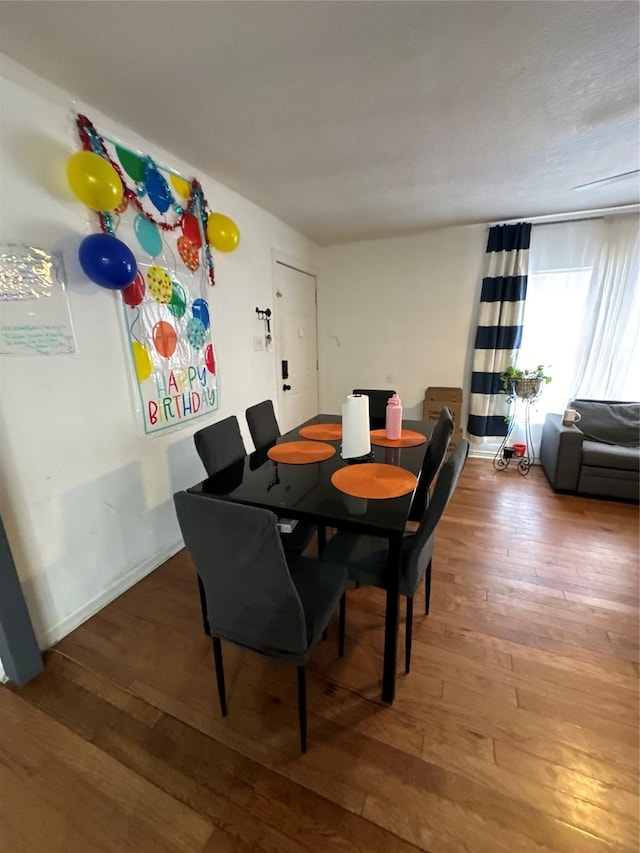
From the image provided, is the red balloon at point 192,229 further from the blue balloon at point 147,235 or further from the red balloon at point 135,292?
the red balloon at point 135,292

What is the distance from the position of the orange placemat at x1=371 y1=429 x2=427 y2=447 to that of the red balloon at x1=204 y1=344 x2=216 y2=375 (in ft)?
4.10

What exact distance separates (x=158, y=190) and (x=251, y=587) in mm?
2208

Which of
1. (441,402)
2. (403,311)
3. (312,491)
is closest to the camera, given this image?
(312,491)

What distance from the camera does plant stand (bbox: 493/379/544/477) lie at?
3.32 m

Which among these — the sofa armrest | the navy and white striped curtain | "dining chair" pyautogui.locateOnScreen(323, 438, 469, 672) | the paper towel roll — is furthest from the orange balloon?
the sofa armrest

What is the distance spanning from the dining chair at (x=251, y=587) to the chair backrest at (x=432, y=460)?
0.70 metres

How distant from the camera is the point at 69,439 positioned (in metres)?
1.66

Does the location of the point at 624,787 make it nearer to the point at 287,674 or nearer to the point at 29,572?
the point at 287,674

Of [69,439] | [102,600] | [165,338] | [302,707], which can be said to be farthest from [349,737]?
[165,338]

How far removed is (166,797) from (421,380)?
3871mm

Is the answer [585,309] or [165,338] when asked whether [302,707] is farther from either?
[585,309]

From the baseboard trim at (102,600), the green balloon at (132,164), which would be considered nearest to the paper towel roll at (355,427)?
the baseboard trim at (102,600)

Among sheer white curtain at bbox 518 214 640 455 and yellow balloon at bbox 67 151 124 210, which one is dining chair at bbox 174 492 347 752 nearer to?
yellow balloon at bbox 67 151 124 210

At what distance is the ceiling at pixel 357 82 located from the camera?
3.88 ft
